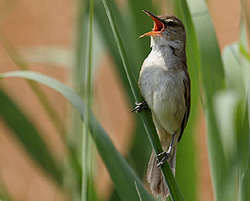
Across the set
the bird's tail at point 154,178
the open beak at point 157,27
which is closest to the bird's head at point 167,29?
the open beak at point 157,27

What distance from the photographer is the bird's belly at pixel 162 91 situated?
1.75 m

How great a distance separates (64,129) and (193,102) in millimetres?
395

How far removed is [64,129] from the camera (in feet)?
5.36

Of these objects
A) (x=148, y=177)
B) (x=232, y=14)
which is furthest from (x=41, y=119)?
(x=148, y=177)

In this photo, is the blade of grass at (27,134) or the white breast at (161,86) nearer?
the blade of grass at (27,134)

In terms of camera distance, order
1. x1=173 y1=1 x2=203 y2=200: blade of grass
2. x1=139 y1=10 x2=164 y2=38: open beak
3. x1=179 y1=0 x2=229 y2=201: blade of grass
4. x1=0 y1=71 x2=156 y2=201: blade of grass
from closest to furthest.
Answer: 1. x1=0 y1=71 x2=156 y2=201: blade of grass
2. x1=179 y1=0 x2=229 y2=201: blade of grass
3. x1=173 y1=1 x2=203 y2=200: blade of grass
4. x1=139 y1=10 x2=164 y2=38: open beak

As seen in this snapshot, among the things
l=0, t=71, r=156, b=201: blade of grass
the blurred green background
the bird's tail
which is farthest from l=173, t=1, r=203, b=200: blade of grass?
l=0, t=71, r=156, b=201: blade of grass

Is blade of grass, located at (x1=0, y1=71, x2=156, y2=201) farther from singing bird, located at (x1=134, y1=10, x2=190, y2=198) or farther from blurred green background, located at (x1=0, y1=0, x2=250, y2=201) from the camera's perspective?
singing bird, located at (x1=134, y1=10, x2=190, y2=198)

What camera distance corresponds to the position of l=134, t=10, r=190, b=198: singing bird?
176 centimetres

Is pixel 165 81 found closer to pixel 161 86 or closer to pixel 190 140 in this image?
pixel 161 86

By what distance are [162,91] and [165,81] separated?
34 millimetres

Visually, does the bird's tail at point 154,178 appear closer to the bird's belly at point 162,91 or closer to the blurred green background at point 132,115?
the blurred green background at point 132,115

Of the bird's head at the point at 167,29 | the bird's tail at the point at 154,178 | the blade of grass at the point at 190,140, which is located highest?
the bird's head at the point at 167,29

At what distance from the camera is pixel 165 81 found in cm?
177
